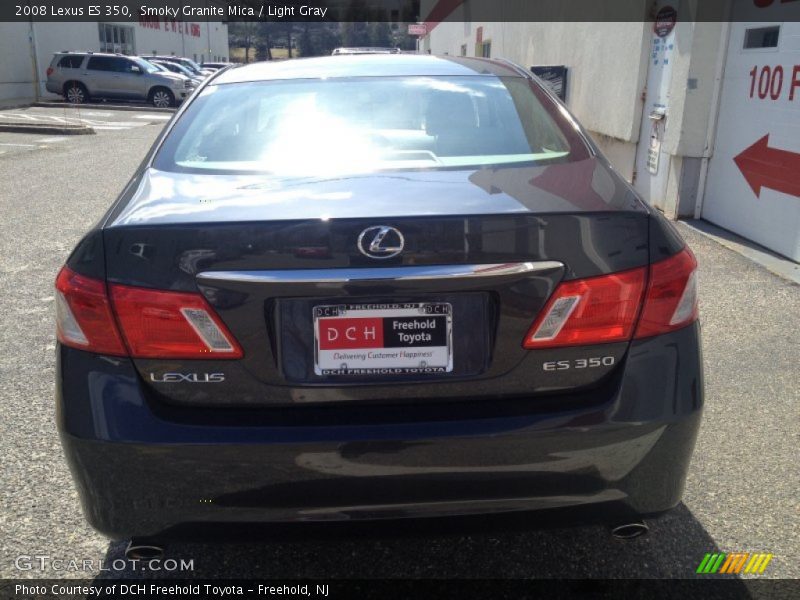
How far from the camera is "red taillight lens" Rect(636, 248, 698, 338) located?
2.03 metres

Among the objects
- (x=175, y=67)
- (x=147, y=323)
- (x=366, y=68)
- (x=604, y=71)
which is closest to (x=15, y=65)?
(x=175, y=67)

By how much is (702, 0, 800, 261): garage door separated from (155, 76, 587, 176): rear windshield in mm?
3831

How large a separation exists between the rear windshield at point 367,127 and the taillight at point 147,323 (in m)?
0.59

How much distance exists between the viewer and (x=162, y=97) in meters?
25.6

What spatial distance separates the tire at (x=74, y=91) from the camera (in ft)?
83.3

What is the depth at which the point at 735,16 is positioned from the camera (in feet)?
22.8

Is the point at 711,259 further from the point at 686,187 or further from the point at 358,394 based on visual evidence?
the point at 358,394

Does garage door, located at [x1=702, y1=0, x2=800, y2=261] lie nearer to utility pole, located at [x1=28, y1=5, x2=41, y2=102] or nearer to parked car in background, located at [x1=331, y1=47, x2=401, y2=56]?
parked car in background, located at [x1=331, y1=47, x2=401, y2=56]

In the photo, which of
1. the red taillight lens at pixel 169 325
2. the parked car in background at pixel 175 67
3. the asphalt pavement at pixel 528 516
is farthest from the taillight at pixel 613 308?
the parked car in background at pixel 175 67

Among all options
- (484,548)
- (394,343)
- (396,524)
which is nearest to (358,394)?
(394,343)

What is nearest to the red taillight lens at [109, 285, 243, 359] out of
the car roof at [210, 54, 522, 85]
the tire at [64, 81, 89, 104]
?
the car roof at [210, 54, 522, 85]

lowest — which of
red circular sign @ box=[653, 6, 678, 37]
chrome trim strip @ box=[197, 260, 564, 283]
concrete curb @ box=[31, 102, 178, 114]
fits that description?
concrete curb @ box=[31, 102, 178, 114]

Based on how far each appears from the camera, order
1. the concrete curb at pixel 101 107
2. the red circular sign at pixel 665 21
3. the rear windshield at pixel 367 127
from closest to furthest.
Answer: the rear windshield at pixel 367 127
the red circular sign at pixel 665 21
the concrete curb at pixel 101 107

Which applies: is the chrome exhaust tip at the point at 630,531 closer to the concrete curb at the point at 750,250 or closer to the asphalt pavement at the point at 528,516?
the asphalt pavement at the point at 528,516
